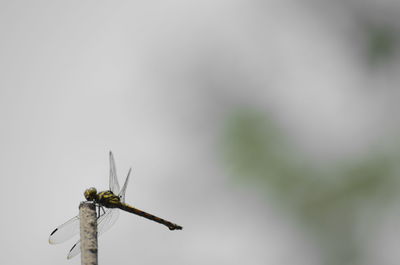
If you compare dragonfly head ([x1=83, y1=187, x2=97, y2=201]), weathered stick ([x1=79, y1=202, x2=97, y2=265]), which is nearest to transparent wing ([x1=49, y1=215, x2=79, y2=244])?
dragonfly head ([x1=83, y1=187, x2=97, y2=201])

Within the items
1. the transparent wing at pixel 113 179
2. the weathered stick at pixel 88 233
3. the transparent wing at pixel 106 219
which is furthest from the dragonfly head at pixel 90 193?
the weathered stick at pixel 88 233

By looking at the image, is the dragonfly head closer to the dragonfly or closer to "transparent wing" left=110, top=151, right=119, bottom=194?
the dragonfly

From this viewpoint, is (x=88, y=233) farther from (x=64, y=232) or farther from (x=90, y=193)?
(x=64, y=232)

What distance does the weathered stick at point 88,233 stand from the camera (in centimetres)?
296

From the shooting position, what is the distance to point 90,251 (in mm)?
2979

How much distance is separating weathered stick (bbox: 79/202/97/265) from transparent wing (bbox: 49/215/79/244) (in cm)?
218

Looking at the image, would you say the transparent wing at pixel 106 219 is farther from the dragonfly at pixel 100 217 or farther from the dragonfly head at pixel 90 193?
the dragonfly head at pixel 90 193

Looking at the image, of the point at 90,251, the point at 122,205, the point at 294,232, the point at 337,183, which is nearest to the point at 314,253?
the point at 294,232

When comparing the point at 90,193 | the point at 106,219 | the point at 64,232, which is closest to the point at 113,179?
the point at 106,219

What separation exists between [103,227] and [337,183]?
7.71m

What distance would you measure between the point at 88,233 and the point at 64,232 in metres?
2.37

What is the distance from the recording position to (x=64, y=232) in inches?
210

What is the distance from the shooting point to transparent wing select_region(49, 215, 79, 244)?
528 centimetres

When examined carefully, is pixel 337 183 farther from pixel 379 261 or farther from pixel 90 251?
pixel 90 251
